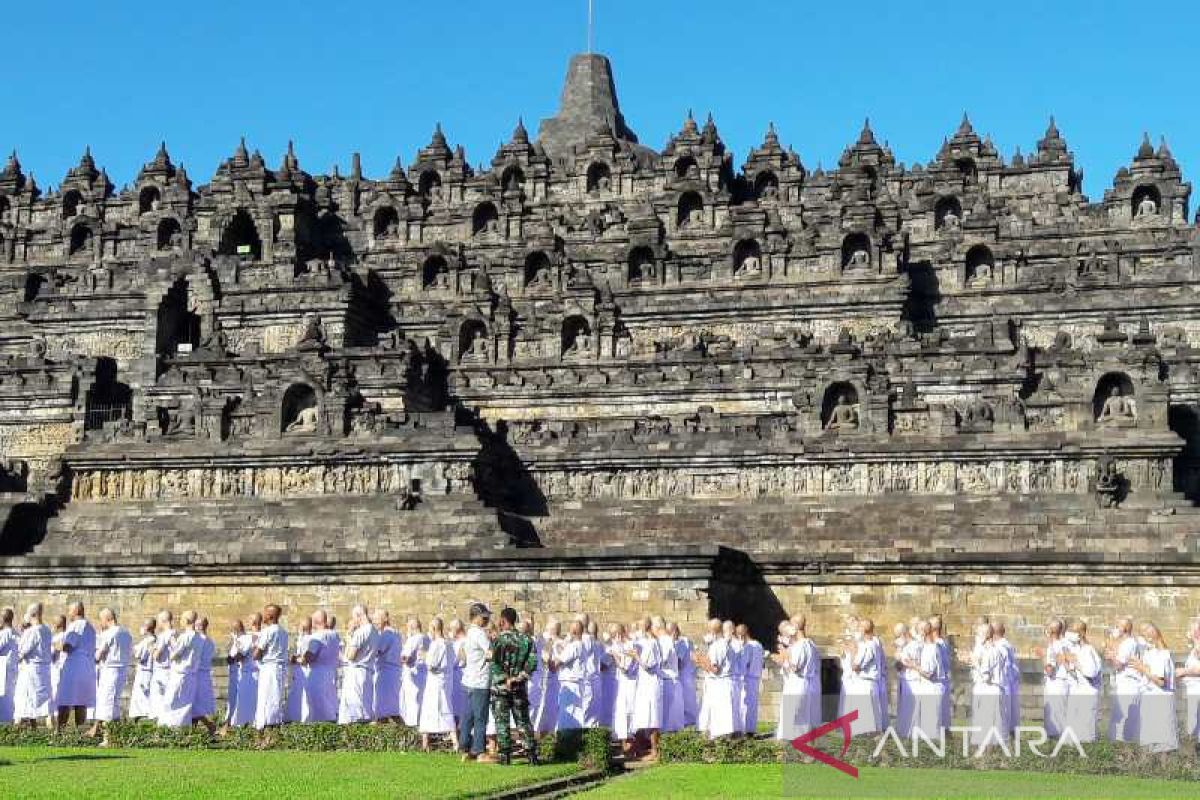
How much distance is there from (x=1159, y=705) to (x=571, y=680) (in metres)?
8.59

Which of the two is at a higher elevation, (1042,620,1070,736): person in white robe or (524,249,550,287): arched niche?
(524,249,550,287): arched niche

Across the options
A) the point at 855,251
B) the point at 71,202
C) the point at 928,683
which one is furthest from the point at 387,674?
the point at 71,202

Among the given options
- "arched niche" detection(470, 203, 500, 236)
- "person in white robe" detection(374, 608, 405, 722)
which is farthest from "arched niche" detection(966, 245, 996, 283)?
"person in white robe" detection(374, 608, 405, 722)

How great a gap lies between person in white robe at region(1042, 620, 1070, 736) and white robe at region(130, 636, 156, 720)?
534 inches

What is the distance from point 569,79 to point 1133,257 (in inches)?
1276

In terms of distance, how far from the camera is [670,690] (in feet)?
89.3

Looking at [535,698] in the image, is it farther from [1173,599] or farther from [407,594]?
[1173,599]

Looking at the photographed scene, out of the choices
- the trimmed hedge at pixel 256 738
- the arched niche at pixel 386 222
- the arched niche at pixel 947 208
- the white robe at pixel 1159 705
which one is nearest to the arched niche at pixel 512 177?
the arched niche at pixel 386 222

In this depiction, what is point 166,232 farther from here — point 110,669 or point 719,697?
point 719,697

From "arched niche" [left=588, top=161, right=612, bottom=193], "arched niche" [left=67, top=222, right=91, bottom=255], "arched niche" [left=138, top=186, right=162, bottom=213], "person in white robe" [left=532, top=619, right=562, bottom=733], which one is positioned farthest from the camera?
"arched niche" [left=138, top=186, right=162, bottom=213]

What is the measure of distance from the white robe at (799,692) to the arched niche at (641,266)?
1475 inches

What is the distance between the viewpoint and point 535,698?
2758 centimetres

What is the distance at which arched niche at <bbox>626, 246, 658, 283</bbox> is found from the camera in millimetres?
62781

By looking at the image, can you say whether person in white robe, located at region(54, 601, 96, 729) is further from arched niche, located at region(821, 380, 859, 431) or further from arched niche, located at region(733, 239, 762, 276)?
arched niche, located at region(733, 239, 762, 276)
